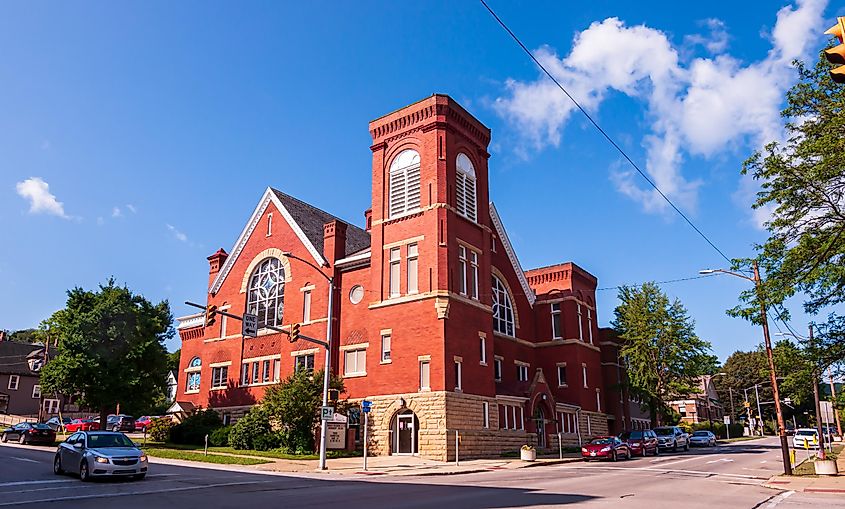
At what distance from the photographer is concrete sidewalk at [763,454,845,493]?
19.9 meters

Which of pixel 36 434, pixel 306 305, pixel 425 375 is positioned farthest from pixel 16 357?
pixel 425 375

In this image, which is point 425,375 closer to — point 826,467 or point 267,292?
point 267,292

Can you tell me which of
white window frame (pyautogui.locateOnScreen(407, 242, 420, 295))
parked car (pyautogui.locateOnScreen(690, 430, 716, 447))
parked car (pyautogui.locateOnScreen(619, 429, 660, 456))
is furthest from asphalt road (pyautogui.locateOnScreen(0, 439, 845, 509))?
parked car (pyautogui.locateOnScreen(690, 430, 716, 447))

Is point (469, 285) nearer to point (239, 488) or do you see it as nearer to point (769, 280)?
point (769, 280)

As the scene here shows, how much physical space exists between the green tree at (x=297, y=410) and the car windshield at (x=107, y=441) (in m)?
13.7

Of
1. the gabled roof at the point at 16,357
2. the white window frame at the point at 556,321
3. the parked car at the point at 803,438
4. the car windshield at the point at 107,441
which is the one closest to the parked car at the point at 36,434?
the car windshield at the point at 107,441

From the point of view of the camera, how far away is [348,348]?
40344 millimetres

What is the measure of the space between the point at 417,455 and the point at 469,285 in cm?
1070

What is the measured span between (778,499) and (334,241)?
3148 cm

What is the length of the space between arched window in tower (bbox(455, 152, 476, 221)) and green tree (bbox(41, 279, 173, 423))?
849 inches

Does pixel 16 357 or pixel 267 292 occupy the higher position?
pixel 267 292

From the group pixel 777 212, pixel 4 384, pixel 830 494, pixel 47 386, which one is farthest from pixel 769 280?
pixel 4 384

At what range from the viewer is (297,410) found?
3488 centimetres

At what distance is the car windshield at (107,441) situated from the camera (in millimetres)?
20719
